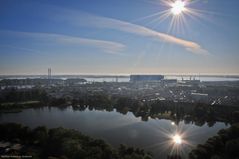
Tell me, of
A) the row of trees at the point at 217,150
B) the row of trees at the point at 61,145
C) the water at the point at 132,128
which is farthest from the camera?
the water at the point at 132,128

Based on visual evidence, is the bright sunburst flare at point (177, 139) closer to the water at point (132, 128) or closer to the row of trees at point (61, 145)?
the water at point (132, 128)

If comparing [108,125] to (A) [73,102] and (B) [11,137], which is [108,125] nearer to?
(B) [11,137]

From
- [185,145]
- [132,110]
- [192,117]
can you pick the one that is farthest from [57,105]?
[185,145]

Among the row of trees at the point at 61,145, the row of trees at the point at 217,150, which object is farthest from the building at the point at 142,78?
the row of trees at the point at 217,150

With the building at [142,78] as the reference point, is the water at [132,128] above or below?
below

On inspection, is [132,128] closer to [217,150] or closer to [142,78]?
[217,150]

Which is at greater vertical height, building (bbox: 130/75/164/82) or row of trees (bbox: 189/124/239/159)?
building (bbox: 130/75/164/82)

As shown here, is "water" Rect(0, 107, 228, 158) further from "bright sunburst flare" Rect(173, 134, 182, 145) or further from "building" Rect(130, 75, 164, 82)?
"building" Rect(130, 75, 164, 82)

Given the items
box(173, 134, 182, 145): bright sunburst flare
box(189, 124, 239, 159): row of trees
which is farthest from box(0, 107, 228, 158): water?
box(189, 124, 239, 159): row of trees

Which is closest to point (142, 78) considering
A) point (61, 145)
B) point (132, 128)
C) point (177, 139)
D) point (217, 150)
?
point (132, 128)

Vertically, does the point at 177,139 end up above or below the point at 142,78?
below
